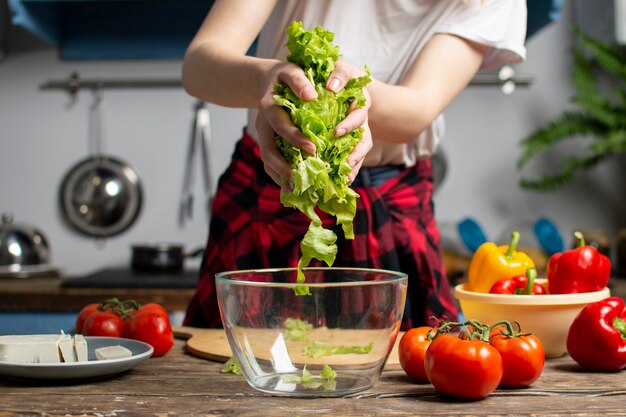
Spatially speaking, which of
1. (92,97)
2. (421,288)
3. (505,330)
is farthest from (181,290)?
(505,330)

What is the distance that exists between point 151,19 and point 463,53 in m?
2.06

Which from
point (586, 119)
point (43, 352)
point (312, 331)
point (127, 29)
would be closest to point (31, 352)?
point (43, 352)

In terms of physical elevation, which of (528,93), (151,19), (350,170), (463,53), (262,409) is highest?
(151,19)

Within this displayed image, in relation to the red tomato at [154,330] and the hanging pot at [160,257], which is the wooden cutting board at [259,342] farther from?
the hanging pot at [160,257]

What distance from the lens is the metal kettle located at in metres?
2.80

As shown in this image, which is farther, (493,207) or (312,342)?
(493,207)

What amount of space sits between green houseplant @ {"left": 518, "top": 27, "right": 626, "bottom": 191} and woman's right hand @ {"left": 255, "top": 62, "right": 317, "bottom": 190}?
7.14 ft

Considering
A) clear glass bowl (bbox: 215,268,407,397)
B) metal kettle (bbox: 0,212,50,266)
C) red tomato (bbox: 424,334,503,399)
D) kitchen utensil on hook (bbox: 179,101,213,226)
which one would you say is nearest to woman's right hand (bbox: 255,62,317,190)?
clear glass bowl (bbox: 215,268,407,397)

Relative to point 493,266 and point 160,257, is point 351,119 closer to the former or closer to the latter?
point 493,266

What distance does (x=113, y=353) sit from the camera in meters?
0.95

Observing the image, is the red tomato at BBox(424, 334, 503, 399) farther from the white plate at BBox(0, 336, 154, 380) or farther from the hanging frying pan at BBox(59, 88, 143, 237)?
the hanging frying pan at BBox(59, 88, 143, 237)

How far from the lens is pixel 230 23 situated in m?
1.26

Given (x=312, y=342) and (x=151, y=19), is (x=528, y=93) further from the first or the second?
(x=312, y=342)

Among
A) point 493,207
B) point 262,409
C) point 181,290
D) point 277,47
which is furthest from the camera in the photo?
point 493,207
